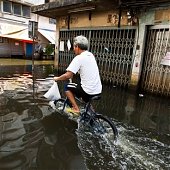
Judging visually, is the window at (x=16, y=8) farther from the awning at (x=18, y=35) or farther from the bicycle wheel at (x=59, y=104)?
the bicycle wheel at (x=59, y=104)

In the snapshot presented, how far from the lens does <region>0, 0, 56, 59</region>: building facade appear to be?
77.7ft

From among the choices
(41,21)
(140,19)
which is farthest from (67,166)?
(41,21)

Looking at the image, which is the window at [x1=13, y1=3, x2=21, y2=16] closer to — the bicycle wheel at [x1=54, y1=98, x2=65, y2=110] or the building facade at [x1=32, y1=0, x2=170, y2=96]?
the building facade at [x1=32, y1=0, x2=170, y2=96]

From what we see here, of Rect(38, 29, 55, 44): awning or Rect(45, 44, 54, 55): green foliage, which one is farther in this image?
Rect(38, 29, 55, 44): awning

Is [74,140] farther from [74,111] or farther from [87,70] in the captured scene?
[87,70]

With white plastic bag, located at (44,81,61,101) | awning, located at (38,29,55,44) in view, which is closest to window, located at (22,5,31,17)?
awning, located at (38,29,55,44)

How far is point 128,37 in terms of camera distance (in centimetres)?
1040

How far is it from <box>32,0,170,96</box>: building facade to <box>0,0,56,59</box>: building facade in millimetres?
11643

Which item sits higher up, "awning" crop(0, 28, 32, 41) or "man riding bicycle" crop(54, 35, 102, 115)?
"awning" crop(0, 28, 32, 41)

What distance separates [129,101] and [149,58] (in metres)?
2.57

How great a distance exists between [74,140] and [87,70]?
1.49 m

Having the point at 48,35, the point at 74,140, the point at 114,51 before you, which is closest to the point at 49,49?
the point at 48,35

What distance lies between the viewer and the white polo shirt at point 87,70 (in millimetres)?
4387

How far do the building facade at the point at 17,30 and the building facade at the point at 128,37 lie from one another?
11.6 metres
